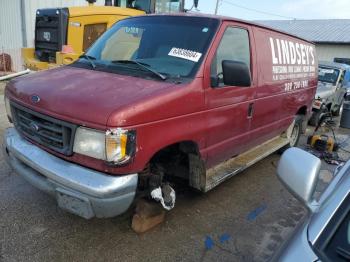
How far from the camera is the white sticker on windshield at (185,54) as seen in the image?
335cm

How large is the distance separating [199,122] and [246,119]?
1038 mm

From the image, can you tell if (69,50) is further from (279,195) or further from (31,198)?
(279,195)

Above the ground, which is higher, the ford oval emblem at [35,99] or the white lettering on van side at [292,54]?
the white lettering on van side at [292,54]

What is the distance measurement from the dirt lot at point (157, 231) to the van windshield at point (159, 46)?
62.4 inches

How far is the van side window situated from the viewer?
3.45m

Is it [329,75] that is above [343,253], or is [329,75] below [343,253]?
below

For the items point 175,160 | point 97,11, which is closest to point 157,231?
point 175,160

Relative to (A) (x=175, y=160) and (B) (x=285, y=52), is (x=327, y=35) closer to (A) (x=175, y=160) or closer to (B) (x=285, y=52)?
(B) (x=285, y=52)

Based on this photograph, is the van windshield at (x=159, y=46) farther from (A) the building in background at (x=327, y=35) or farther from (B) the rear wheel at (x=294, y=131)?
(A) the building in background at (x=327, y=35)

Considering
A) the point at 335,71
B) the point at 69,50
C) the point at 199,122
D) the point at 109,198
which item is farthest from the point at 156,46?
the point at 335,71

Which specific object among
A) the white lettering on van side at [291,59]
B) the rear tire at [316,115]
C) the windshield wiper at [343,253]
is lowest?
the rear tire at [316,115]

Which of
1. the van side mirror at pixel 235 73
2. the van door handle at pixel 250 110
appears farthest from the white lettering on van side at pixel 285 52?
the van side mirror at pixel 235 73

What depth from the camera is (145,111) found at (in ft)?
8.79

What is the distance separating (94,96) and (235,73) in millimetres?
1351
